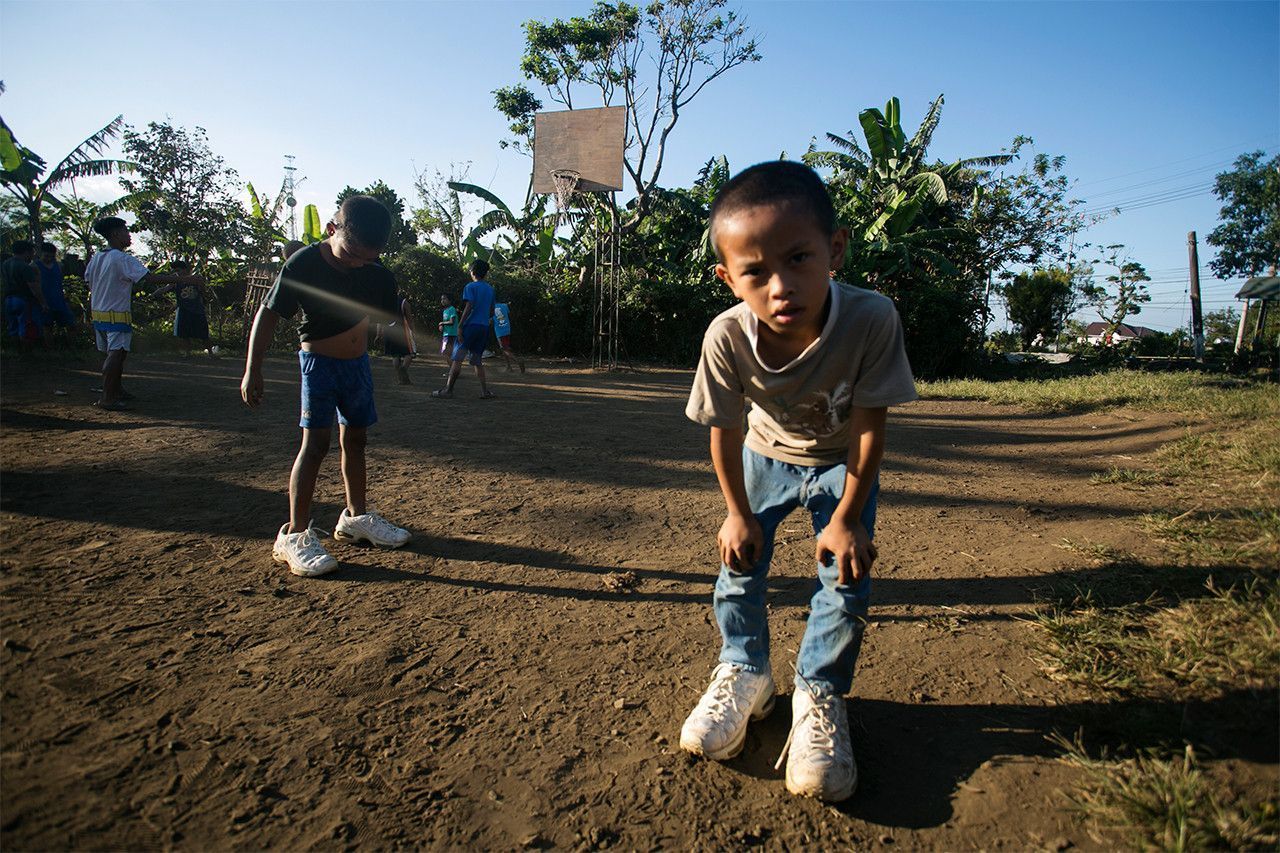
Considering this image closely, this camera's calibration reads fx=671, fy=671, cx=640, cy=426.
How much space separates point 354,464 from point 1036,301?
26.8m

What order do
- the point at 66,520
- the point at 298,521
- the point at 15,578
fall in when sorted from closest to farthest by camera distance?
the point at 15,578 < the point at 298,521 < the point at 66,520

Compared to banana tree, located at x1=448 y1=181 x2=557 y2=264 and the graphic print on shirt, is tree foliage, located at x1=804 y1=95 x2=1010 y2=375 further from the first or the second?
the graphic print on shirt

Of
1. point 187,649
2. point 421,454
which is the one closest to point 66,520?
point 187,649

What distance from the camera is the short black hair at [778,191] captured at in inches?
64.0

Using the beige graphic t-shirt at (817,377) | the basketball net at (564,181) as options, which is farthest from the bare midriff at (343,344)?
the basketball net at (564,181)

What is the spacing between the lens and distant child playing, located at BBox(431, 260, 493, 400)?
8477 mm

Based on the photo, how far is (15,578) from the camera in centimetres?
273

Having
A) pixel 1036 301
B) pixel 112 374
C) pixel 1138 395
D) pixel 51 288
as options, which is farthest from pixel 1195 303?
pixel 51 288

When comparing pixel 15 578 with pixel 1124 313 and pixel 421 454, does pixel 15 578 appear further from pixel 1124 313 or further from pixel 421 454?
pixel 1124 313

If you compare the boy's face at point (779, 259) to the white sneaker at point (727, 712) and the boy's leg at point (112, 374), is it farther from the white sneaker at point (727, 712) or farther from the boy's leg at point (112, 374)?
the boy's leg at point (112, 374)

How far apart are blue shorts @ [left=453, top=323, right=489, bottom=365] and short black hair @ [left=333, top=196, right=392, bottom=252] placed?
18.1 ft

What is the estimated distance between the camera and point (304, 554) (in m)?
2.97

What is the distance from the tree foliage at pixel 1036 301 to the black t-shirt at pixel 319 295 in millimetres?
26488

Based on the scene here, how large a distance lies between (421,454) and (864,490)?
4.25 m
